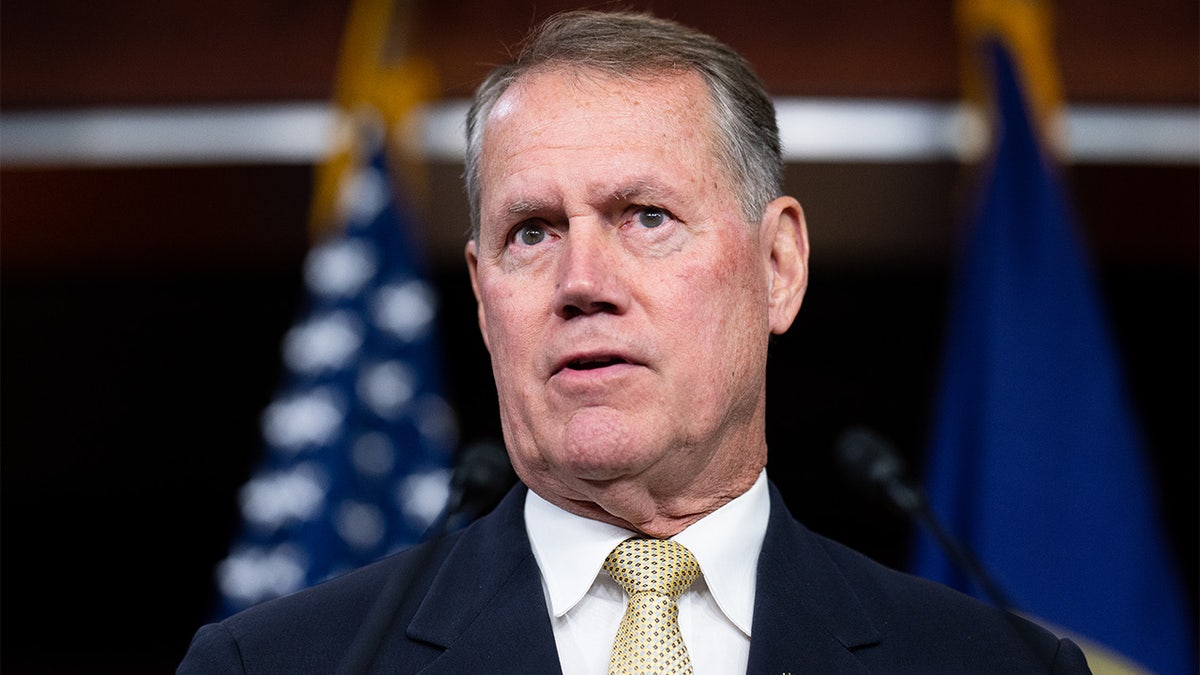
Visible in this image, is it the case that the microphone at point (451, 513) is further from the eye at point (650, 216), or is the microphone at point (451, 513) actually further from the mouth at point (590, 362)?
the eye at point (650, 216)

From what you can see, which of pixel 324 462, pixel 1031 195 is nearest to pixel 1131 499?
pixel 1031 195

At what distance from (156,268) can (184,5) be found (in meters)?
0.93

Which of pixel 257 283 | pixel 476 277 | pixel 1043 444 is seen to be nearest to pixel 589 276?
pixel 476 277

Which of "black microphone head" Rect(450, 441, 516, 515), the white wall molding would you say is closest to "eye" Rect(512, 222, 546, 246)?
"black microphone head" Rect(450, 441, 516, 515)

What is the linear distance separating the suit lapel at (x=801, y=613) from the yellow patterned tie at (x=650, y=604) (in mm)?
94

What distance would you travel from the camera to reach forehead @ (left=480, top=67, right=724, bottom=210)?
4.93 ft

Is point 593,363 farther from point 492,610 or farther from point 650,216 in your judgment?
point 492,610

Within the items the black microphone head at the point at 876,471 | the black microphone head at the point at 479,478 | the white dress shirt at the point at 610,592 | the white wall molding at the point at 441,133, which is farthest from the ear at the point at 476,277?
the white wall molding at the point at 441,133

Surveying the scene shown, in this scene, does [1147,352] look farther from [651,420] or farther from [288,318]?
[651,420]

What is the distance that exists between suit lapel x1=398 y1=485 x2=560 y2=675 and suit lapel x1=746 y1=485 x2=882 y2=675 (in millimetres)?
242

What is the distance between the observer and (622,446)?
143cm

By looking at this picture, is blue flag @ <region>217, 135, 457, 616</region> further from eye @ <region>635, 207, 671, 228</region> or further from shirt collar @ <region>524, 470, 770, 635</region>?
eye @ <region>635, 207, 671, 228</region>

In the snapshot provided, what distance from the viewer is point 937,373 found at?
15.5ft

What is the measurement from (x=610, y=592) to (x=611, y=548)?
5 cm
